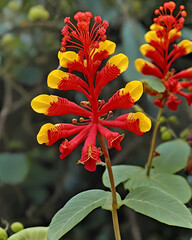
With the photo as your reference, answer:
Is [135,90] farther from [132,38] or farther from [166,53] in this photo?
[132,38]

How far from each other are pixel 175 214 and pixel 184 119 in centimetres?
80

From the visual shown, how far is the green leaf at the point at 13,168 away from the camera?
142 cm

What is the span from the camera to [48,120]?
1575mm

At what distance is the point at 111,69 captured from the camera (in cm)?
65

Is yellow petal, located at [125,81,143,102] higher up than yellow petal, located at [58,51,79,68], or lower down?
lower down

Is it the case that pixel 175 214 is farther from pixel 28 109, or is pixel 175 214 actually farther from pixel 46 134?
pixel 28 109

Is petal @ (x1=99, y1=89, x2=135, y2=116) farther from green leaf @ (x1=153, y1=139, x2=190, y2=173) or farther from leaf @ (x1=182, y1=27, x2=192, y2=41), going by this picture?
leaf @ (x1=182, y1=27, x2=192, y2=41)

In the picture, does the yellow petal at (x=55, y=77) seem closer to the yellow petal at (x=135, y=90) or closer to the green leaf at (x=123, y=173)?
the yellow petal at (x=135, y=90)

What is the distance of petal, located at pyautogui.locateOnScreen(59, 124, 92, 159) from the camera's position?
0.62m

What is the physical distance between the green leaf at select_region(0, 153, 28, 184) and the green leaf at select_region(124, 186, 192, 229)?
2.67 ft

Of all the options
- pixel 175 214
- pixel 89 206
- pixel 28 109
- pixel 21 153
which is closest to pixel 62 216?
pixel 89 206

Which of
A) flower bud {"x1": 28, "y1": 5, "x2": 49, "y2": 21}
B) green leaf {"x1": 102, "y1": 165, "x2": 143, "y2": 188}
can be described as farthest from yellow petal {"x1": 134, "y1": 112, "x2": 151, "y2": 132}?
flower bud {"x1": 28, "y1": 5, "x2": 49, "y2": 21}

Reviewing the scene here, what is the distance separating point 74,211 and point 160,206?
0.12 meters

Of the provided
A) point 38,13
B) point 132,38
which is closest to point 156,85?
point 132,38
